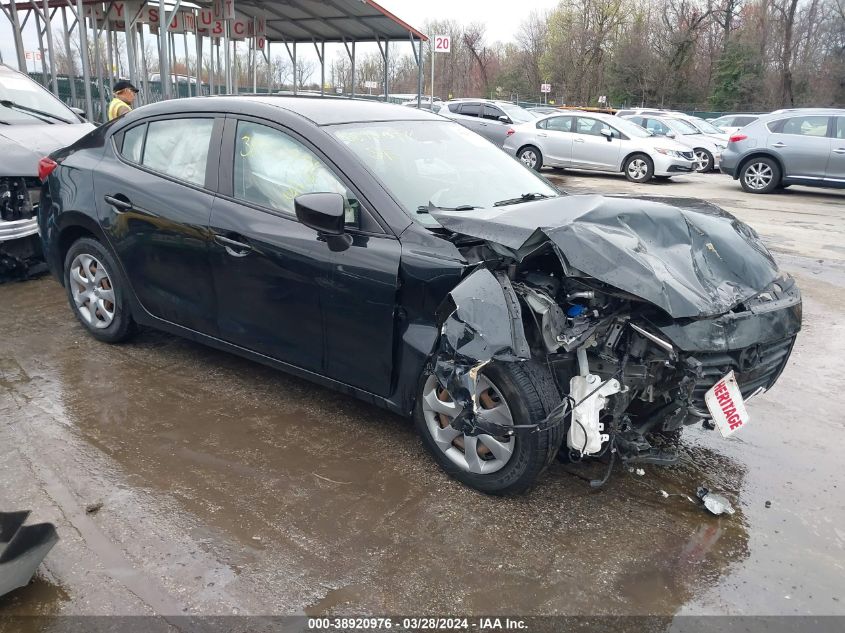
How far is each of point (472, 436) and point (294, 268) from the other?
1.27 m

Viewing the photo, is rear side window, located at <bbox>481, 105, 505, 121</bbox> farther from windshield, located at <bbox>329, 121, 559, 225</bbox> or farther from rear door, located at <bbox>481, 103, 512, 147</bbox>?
windshield, located at <bbox>329, 121, 559, 225</bbox>

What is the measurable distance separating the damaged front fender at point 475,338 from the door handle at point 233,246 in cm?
125

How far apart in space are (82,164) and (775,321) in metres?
4.33

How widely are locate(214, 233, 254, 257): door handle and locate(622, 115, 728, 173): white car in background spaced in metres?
17.3

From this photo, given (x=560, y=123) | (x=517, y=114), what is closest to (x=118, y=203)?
(x=560, y=123)

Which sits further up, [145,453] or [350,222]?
[350,222]

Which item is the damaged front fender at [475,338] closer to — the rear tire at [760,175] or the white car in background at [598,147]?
the rear tire at [760,175]

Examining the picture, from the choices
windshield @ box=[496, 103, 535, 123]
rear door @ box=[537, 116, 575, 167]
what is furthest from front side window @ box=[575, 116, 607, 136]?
windshield @ box=[496, 103, 535, 123]

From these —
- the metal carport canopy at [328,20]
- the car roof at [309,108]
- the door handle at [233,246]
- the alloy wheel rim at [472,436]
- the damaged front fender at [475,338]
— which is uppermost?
the metal carport canopy at [328,20]

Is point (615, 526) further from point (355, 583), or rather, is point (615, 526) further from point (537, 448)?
point (355, 583)

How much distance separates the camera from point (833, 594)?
2639mm

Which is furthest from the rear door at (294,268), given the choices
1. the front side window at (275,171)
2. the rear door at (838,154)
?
the rear door at (838,154)

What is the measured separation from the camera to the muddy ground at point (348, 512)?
8.48ft

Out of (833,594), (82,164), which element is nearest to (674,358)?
(833,594)
